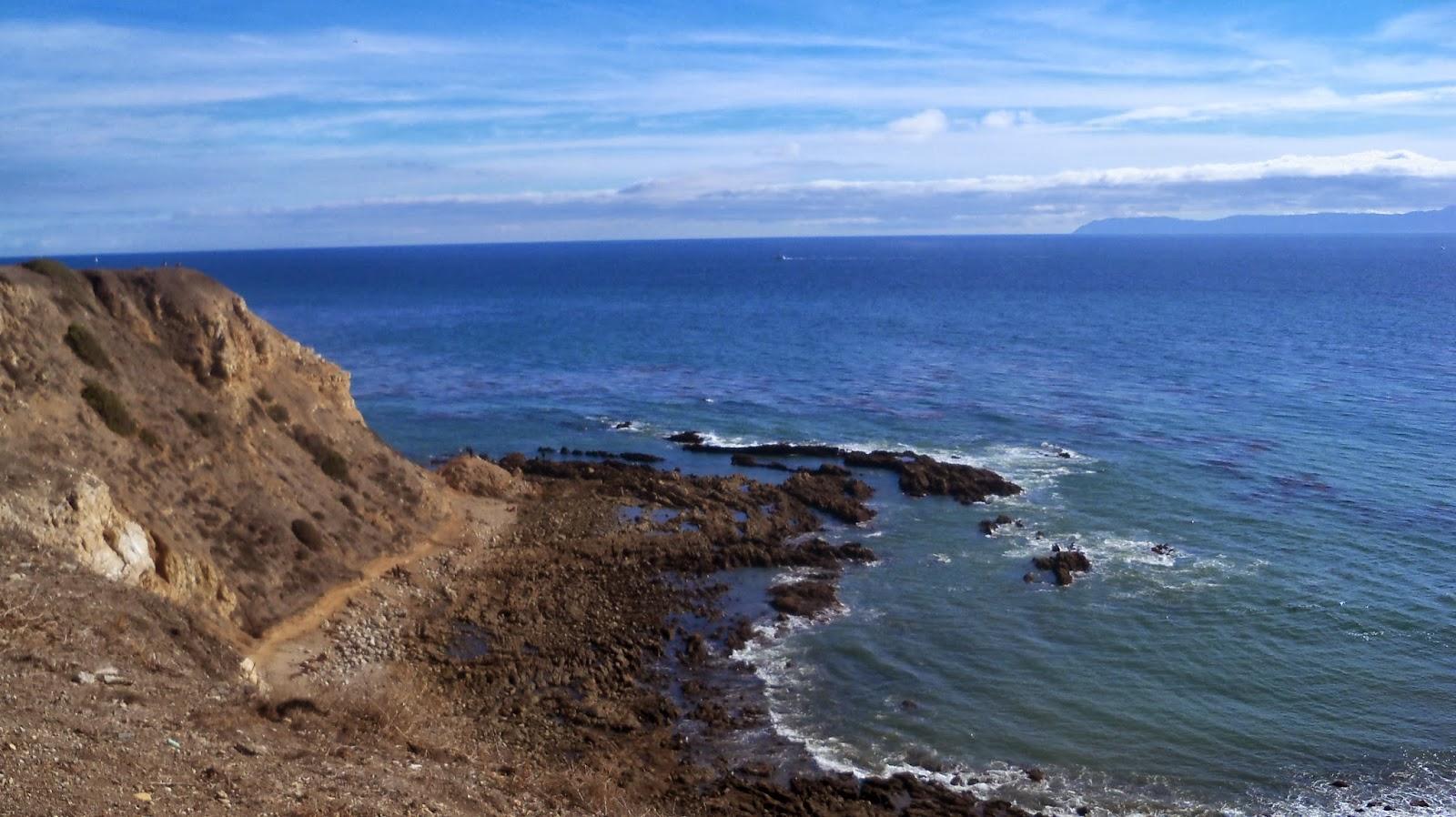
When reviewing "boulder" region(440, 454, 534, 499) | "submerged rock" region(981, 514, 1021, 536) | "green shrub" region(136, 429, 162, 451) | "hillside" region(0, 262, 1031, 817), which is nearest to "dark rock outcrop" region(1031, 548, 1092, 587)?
"submerged rock" region(981, 514, 1021, 536)

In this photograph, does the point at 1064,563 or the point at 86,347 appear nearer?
the point at 86,347

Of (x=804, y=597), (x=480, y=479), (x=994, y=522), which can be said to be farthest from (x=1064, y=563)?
(x=480, y=479)

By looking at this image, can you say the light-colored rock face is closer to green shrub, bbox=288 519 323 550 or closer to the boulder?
green shrub, bbox=288 519 323 550

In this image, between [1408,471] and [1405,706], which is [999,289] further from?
[1405,706]

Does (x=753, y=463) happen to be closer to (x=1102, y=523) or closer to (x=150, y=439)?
(x=1102, y=523)

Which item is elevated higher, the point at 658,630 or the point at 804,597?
the point at 804,597

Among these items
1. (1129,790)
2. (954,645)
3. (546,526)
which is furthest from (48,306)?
(1129,790)
